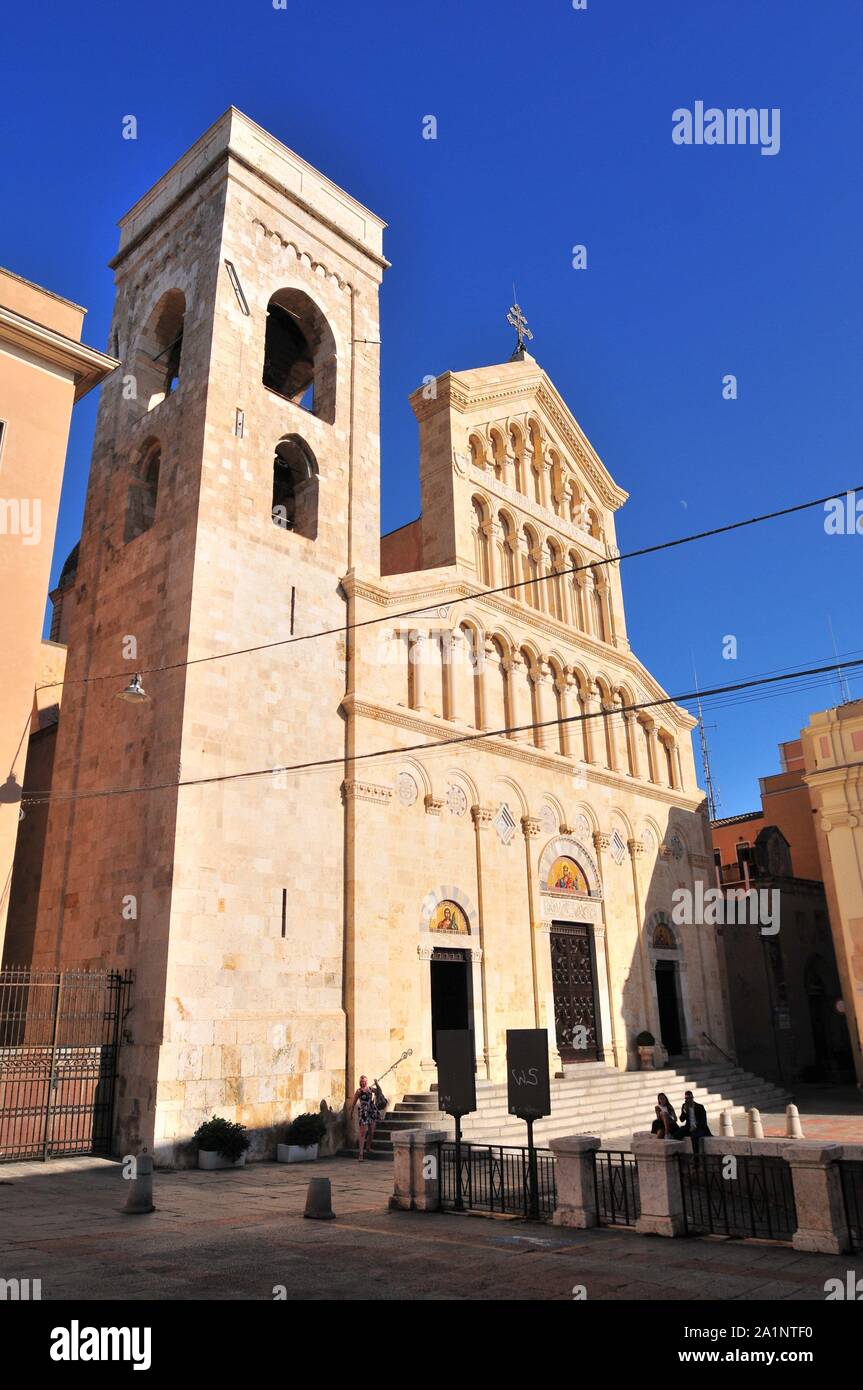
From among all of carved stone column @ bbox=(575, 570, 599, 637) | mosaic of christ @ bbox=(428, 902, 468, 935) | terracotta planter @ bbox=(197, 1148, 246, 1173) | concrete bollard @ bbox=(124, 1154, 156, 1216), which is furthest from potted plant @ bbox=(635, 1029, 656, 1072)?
concrete bollard @ bbox=(124, 1154, 156, 1216)

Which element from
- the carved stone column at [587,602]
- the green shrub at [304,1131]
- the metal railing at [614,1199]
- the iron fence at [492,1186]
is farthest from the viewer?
the carved stone column at [587,602]

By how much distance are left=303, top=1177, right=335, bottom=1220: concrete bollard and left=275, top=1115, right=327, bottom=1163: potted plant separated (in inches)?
255

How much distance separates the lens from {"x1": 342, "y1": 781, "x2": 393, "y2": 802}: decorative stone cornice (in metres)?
21.5

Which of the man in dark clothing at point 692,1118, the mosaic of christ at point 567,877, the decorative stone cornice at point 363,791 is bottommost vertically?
the man in dark clothing at point 692,1118

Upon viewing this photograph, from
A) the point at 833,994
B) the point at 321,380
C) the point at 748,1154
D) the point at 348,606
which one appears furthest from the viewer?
the point at 833,994

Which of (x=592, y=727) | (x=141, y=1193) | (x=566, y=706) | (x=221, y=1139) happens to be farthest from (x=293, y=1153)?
(x=592, y=727)

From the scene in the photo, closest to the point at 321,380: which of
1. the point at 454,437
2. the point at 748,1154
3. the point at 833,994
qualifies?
the point at 454,437

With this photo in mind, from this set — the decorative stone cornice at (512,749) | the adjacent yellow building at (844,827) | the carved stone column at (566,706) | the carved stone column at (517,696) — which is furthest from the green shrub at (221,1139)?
the adjacent yellow building at (844,827)

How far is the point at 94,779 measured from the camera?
22000 millimetres

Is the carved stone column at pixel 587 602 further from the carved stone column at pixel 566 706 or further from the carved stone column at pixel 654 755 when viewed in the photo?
the carved stone column at pixel 654 755

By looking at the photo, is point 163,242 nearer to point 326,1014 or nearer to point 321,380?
point 321,380

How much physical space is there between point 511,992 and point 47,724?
582 inches

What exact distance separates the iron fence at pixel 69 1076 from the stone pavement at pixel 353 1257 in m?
3.47

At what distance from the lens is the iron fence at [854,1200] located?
9.58 meters
